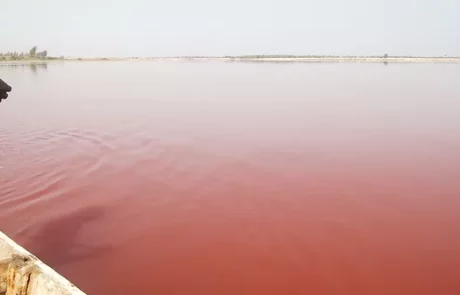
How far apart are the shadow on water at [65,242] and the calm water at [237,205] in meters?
0.03

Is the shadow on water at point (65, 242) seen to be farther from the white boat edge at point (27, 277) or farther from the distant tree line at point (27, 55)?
the distant tree line at point (27, 55)

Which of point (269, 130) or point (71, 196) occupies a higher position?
point (269, 130)

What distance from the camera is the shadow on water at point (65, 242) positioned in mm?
5398

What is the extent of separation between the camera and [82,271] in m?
5.09

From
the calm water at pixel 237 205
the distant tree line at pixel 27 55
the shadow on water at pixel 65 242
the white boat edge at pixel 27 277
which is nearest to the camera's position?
the white boat edge at pixel 27 277

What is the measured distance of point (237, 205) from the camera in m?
7.22

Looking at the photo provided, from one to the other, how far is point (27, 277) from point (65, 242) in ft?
7.04

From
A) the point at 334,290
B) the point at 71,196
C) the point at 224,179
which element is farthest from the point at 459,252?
the point at 71,196

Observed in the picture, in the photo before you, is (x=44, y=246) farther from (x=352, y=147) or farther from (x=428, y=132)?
(x=428, y=132)

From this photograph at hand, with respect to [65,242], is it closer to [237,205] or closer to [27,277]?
→ [27,277]

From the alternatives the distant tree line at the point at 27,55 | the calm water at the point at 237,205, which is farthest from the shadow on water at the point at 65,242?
the distant tree line at the point at 27,55

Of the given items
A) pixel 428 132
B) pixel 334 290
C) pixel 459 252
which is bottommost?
pixel 334 290

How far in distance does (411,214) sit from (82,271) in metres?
5.68

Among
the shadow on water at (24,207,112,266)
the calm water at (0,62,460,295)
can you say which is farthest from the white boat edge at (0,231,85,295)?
the shadow on water at (24,207,112,266)
